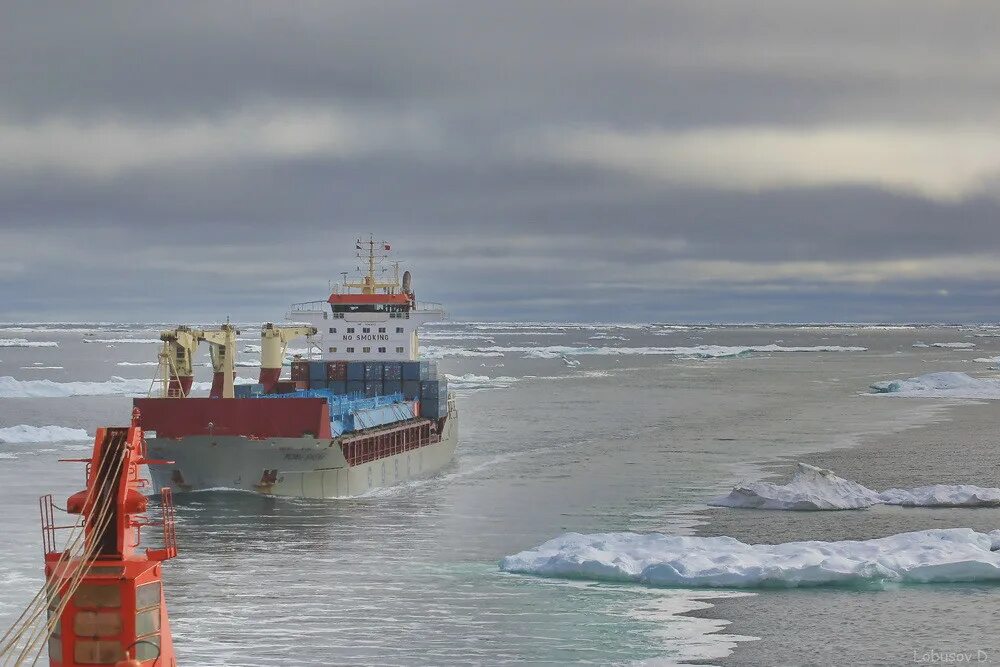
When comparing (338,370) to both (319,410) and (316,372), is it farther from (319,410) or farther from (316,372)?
(319,410)

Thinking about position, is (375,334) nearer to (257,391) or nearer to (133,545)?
(257,391)

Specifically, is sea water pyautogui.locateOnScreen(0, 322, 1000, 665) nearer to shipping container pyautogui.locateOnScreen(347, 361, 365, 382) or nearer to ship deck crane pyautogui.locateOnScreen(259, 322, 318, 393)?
shipping container pyautogui.locateOnScreen(347, 361, 365, 382)

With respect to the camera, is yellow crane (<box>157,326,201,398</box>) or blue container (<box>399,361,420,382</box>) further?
blue container (<box>399,361,420,382</box>)

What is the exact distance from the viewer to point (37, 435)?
48625mm

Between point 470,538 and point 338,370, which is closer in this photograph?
point 470,538

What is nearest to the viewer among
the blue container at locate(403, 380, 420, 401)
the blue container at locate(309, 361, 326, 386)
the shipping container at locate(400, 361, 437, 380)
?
the blue container at locate(309, 361, 326, 386)

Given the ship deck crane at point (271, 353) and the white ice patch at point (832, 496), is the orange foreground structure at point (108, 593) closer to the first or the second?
the white ice patch at point (832, 496)

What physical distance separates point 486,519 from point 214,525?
675 cm

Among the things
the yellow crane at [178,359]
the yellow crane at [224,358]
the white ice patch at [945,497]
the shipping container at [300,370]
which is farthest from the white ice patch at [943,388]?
the yellow crane at [178,359]

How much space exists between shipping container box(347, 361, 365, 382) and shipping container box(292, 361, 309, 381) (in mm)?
1527

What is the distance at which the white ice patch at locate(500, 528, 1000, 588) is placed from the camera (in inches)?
851

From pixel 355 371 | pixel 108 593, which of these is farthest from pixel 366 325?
pixel 108 593

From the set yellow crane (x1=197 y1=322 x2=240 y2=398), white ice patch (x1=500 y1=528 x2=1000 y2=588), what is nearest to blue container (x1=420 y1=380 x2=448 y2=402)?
yellow crane (x1=197 y1=322 x2=240 y2=398)

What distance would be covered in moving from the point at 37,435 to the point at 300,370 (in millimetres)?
12540
